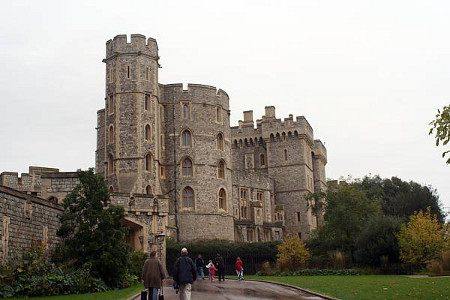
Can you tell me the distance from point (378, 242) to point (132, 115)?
18.8 meters

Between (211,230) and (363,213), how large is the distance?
458 inches

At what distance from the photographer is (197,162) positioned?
152 feet

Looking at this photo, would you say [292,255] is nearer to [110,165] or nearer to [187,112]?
[110,165]

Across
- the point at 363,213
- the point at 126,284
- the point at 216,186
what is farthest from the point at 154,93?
the point at 126,284

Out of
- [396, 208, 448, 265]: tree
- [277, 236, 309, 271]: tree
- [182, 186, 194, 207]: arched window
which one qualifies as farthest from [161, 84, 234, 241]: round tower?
[396, 208, 448, 265]: tree

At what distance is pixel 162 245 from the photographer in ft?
105

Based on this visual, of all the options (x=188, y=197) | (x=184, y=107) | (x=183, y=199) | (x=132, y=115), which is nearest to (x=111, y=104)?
(x=132, y=115)

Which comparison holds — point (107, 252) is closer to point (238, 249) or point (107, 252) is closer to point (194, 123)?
point (238, 249)

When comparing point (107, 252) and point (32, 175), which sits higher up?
point (32, 175)

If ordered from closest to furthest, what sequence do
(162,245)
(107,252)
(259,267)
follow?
(107,252)
(162,245)
(259,267)

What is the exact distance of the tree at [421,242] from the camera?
3028 centimetres

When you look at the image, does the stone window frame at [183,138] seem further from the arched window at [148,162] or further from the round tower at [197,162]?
the arched window at [148,162]

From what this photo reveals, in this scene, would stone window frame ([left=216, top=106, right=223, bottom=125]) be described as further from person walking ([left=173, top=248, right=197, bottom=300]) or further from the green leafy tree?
person walking ([left=173, top=248, right=197, bottom=300])

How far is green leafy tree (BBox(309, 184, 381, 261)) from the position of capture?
39.0m
